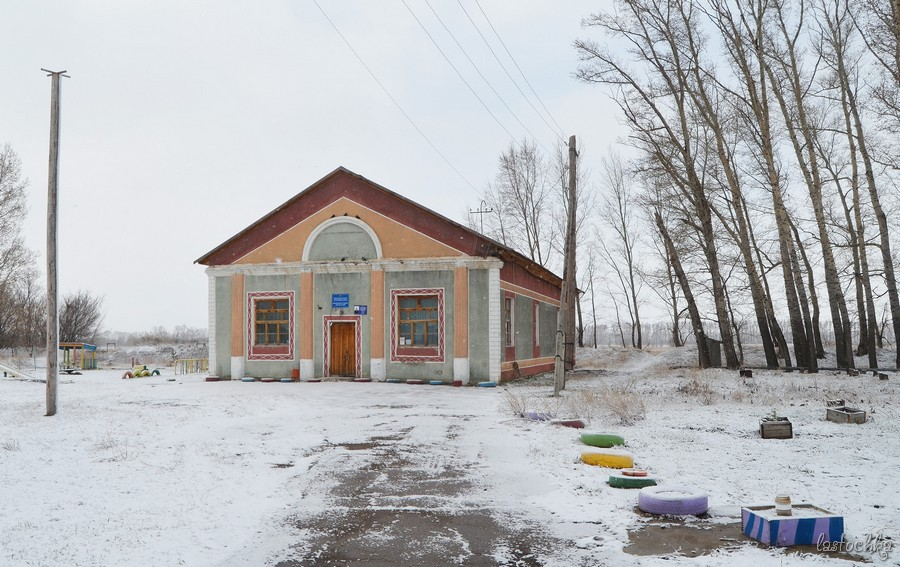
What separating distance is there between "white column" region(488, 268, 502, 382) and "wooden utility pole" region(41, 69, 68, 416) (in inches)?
487

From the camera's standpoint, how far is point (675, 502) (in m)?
5.85

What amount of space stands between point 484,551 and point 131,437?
7176 mm

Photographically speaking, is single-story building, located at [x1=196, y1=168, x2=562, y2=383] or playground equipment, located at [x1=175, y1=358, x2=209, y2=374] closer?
single-story building, located at [x1=196, y1=168, x2=562, y2=383]

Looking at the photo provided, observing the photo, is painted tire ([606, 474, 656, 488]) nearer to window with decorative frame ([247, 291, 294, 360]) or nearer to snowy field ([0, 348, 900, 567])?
snowy field ([0, 348, 900, 567])

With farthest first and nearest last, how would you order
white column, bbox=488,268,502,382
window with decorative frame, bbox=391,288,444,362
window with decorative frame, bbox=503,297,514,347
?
window with decorative frame, bbox=503,297,514,347, window with decorative frame, bbox=391,288,444,362, white column, bbox=488,268,502,382

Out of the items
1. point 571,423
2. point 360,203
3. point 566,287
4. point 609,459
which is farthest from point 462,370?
point 609,459

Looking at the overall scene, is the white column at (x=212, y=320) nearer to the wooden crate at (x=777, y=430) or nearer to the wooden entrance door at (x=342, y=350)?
the wooden entrance door at (x=342, y=350)

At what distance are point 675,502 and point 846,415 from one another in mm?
6757

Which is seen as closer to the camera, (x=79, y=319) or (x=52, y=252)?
(x=52, y=252)

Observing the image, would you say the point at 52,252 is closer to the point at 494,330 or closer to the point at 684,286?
the point at 494,330

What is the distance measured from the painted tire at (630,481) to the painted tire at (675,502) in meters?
0.82

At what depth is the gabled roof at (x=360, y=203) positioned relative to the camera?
21969 mm

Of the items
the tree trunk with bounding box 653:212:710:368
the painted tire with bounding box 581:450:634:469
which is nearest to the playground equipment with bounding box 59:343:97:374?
the tree trunk with bounding box 653:212:710:368

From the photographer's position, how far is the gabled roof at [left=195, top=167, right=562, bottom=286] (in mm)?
21969
